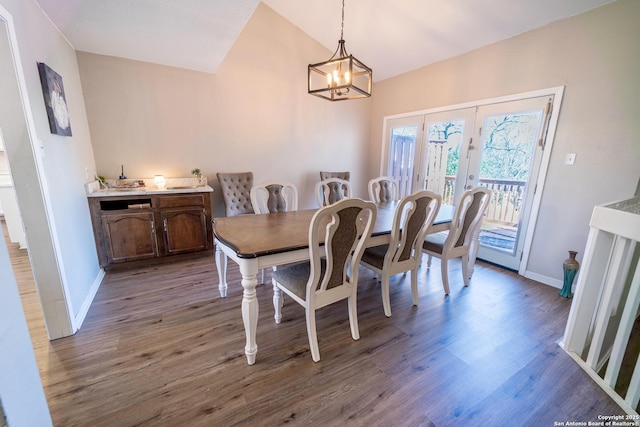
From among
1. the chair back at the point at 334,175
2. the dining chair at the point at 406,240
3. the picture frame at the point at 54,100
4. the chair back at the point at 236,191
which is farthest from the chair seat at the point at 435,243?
the picture frame at the point at 54,100

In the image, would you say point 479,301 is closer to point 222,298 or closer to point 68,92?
point 222,298

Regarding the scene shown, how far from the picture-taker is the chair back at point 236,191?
11.8 ft

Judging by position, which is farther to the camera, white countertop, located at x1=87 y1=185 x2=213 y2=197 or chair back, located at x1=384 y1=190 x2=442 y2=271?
white countertop, located at x1=87 y1=185 x2=213 y2=197

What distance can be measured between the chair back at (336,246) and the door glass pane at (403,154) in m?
2.84

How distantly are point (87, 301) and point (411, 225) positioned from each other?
9.03 ft

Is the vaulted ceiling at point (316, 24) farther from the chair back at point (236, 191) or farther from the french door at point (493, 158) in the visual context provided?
the chair back at point (236, 191)

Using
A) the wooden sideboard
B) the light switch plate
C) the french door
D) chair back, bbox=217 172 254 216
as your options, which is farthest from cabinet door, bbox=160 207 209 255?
the light switch plate

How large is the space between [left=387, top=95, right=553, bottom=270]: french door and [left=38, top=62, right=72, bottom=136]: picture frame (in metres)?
4.06

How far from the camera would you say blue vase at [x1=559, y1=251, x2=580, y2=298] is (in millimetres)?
2529

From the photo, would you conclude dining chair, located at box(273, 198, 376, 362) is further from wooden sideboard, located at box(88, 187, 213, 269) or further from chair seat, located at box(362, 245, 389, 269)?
wooden sideboard, located at box(88, 187, 213, 269)

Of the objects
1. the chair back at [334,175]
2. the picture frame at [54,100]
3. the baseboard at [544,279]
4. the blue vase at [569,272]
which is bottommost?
the baseboard at [544,279]

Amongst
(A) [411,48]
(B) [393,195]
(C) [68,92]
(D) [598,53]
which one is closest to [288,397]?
(B) [393,195]

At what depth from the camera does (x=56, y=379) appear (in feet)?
5.16

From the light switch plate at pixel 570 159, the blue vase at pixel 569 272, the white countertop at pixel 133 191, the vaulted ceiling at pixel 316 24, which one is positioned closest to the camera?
the vaulted ceiling at pixel 316 24
